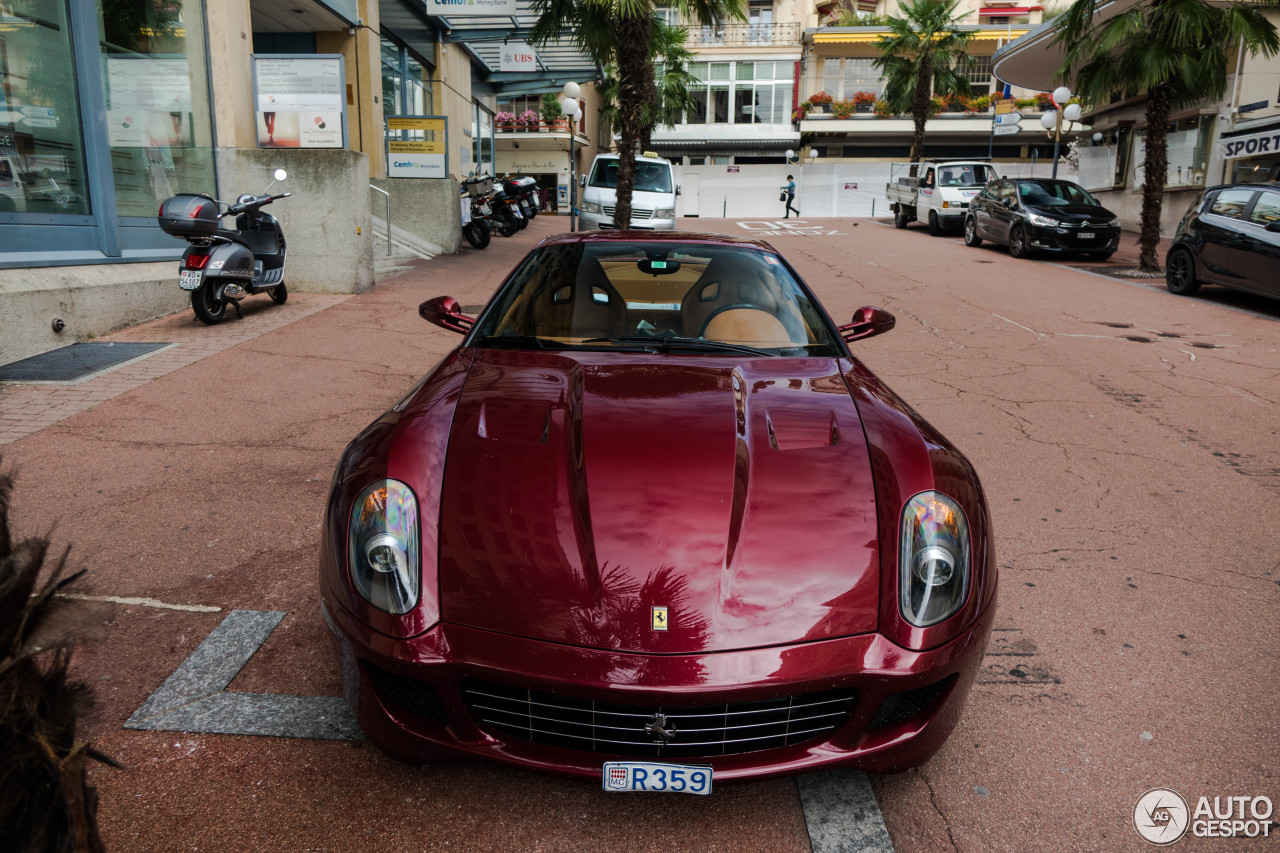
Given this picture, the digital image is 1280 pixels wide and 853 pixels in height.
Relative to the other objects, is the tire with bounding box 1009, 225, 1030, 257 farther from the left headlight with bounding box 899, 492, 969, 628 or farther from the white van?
the left headlight with bounding box 899, 492, 969, 628

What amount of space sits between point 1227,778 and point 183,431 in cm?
542

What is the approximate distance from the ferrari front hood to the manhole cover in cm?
547

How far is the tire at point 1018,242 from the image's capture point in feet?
58.9

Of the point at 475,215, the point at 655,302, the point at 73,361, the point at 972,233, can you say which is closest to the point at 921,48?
the point at 972,233

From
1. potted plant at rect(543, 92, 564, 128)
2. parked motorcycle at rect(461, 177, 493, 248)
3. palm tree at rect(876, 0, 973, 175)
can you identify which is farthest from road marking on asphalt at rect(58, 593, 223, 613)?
potted plant at rect(543, 92, 564, 128)

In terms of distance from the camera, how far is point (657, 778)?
2059mm

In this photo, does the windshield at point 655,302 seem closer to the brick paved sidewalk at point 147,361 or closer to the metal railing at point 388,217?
→ the brick paved sidewalk at point 147,361

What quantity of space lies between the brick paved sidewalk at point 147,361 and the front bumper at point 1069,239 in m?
12.9

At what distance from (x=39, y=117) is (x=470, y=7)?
8.56m

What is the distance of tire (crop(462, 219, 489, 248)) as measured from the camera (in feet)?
59.1

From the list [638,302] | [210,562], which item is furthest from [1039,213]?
[210,562]

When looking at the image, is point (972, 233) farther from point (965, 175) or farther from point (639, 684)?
point (639, 684)

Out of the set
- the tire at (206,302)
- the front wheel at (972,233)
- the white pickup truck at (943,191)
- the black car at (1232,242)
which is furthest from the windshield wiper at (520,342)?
the white pickup truck at (943,191)

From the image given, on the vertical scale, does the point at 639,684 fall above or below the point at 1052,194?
below
